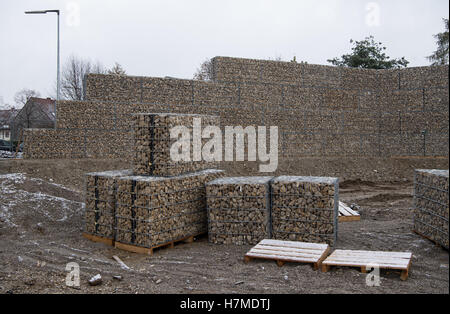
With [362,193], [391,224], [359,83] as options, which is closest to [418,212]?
[391,224]

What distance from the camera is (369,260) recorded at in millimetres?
6715

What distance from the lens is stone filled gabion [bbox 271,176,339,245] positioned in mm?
8039

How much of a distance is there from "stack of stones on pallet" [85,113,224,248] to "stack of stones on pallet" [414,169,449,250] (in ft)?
15.0

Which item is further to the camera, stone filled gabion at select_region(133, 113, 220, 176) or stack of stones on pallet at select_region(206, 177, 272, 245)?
stone filled gabion at select_region(133, 113, 220, 176)

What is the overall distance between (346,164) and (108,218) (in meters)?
14.4

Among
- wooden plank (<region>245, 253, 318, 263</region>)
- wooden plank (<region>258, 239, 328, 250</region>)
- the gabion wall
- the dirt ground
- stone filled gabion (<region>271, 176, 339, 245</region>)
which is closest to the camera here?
the dirt ground

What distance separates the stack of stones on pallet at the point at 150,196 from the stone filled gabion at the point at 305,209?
5.94 ft

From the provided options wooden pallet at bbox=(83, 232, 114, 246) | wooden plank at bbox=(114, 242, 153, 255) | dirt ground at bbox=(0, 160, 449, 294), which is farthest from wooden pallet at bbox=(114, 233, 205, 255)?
wooden pallet at bbox=(83, 232, 114, 246)

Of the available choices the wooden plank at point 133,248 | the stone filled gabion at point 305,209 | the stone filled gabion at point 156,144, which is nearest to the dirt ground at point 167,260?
the wooden plank at point 133,248

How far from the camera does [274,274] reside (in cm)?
660

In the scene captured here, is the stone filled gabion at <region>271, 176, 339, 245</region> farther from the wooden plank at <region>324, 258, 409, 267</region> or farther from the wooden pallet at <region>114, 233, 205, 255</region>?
the wooden pallet at <region>114, 233, 205, 255</region>

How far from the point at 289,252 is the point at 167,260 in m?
2.30

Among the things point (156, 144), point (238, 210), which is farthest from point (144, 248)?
point (156, 144)

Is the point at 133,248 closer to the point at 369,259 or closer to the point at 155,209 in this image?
the point at 155,209
